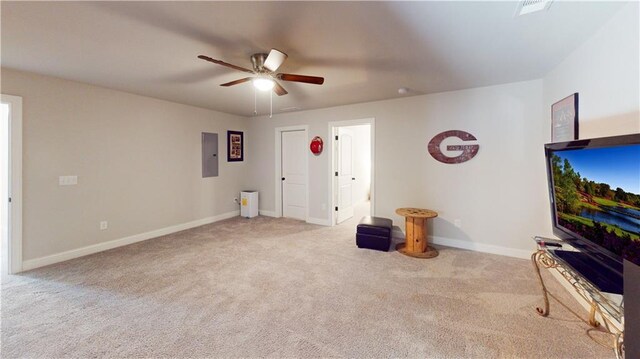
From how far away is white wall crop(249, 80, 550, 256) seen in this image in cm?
347

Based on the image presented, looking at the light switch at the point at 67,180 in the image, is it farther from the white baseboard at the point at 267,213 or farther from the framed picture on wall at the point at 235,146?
the white baseboard at the point at 267,213

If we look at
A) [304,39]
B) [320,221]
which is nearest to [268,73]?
[304,39]

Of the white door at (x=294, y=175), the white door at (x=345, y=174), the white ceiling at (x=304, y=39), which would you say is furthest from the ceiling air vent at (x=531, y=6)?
the white door at (x=294, y=175)

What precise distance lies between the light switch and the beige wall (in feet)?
0.18

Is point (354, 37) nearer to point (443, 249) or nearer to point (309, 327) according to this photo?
point (309, 327)

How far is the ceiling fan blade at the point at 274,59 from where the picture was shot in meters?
2.16

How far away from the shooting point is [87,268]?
10.4ft

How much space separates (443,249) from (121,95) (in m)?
5.41

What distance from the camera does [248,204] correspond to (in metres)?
5.82

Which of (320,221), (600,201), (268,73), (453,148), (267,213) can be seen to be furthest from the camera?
(267,213)

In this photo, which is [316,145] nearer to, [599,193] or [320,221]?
[320,221]

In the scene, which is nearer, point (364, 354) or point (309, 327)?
point (364, 354)

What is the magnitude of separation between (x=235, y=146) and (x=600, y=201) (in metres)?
5.74

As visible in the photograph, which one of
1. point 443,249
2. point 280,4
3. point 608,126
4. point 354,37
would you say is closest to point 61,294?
point 280,4
